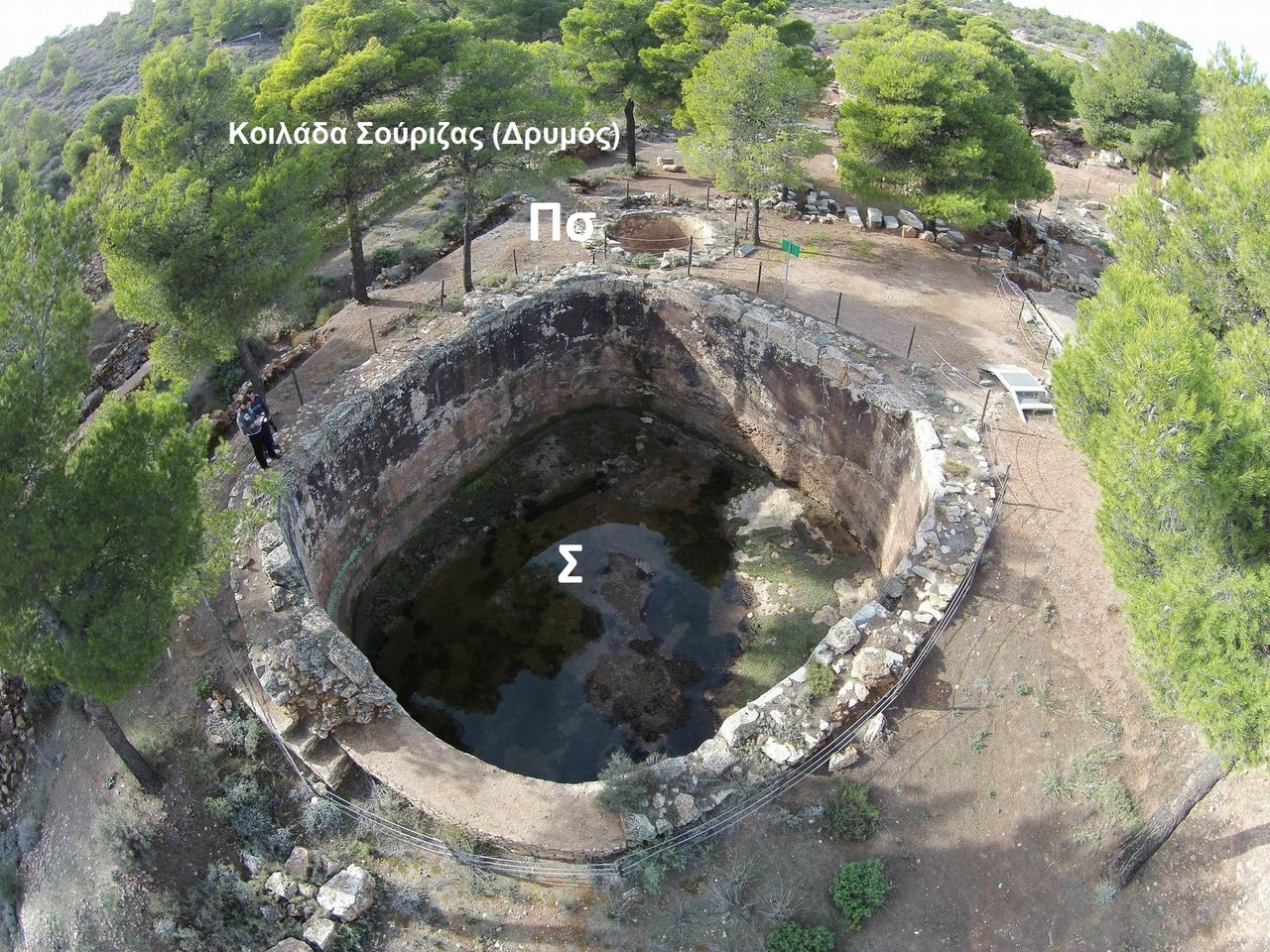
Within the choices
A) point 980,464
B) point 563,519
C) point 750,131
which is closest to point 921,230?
point 750,131

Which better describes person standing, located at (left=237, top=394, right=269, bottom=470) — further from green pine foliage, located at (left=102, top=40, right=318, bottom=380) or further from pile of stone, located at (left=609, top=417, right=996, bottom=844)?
pile of stone, located at (left=609, top=417, right=996, bottom=844)

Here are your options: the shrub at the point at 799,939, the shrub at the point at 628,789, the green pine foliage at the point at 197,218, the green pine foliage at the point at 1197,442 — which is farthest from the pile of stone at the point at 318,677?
the green pine foliage at the point at 1197,442

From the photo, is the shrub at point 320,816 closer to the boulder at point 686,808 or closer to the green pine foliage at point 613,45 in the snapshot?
the boulder at point 686,808

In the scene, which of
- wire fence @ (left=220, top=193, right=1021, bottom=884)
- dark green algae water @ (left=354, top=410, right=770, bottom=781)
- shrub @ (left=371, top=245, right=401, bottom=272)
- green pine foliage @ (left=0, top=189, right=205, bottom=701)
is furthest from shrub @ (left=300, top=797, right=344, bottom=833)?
shrub @ (left=371, top=245, right=401, bottom=272)

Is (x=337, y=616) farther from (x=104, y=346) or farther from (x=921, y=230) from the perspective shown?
(x=921, y=230)

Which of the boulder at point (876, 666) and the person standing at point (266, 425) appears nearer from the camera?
the boulder at point (876, 666)

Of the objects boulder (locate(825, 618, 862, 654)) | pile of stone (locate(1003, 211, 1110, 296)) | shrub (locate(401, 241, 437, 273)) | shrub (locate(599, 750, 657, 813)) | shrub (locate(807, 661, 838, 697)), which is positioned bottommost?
pile of stone (locate(1003, 211, 1110, 296))
